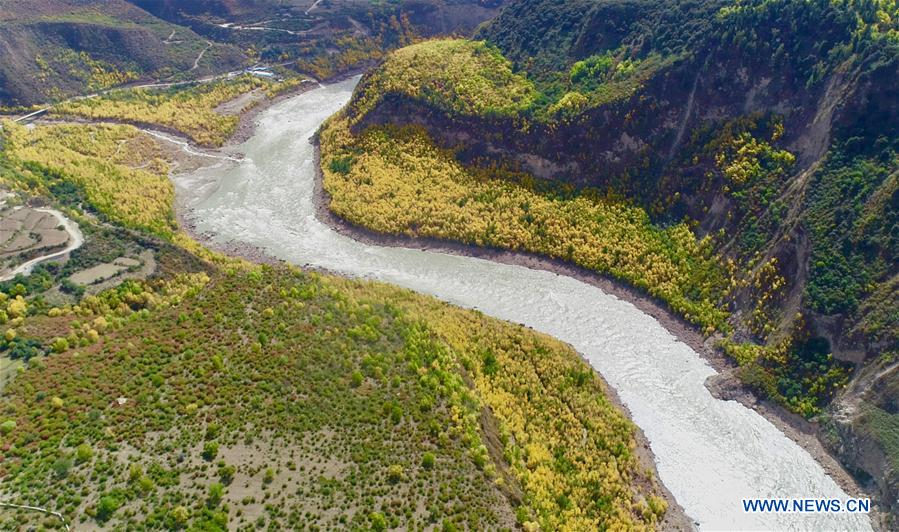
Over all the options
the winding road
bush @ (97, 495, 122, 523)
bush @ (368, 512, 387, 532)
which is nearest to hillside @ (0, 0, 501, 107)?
the winding road

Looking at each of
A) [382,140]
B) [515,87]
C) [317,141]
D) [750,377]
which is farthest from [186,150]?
[750,377]

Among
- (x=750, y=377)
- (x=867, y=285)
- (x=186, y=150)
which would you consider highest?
(x=867, y=285)

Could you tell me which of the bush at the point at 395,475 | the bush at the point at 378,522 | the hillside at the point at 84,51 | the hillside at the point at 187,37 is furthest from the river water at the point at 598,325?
the hillside at the point at 187,37

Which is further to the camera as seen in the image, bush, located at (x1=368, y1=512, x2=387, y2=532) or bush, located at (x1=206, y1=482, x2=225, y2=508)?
bush, located at (x1=206, y1=482, x2=225, y2=508)

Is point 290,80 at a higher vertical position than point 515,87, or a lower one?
lower

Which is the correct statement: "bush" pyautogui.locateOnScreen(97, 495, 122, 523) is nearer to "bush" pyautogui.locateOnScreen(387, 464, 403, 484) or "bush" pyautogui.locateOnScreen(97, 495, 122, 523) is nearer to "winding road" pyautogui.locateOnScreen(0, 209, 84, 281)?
"bush" pyautogui.locateOnScreen(387, 464, 403, 484)

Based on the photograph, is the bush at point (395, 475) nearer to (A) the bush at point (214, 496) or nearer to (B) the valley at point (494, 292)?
(B) the valley at point (494, 292)

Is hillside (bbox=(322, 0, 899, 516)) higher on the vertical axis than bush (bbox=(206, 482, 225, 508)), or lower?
higher

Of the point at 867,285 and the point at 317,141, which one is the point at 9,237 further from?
the point at 867,285
